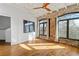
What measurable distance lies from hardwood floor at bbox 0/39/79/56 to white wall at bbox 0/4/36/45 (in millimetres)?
195

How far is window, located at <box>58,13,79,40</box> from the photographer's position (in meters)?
2.92

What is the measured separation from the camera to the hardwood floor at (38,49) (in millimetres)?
2898

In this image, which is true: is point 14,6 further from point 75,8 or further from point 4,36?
point 75,8

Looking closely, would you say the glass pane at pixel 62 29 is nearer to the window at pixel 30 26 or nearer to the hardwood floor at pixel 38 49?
the hardwood floor at pixel 38 49

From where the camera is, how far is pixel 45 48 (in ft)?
10.0

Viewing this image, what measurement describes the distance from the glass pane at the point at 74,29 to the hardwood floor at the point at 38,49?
0.88 ft

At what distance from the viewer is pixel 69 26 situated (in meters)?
3.02

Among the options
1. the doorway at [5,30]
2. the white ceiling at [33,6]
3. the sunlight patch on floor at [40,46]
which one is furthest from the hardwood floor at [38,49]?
the white ceiling at [33,6]

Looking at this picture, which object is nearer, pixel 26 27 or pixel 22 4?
pixel 22 4

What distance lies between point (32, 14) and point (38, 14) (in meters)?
0.15

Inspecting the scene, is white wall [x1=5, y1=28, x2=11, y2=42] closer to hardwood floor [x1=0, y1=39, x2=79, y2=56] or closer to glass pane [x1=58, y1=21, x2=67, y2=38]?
hardwood floor [x1=0, y1=39, x2=79, y2=56]

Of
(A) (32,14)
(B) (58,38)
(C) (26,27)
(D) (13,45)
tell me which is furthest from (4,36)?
(B) (58,38)

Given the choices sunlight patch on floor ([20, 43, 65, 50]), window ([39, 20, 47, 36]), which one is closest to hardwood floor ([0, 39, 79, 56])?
sunlight patch on floor ([20, 43, 65, 50])

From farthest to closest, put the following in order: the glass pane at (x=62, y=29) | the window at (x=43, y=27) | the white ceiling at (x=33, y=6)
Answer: the window at (x=43, y=27), the glass pane at (x=62, y=29), the white ceiling at (x=33, y=6)
